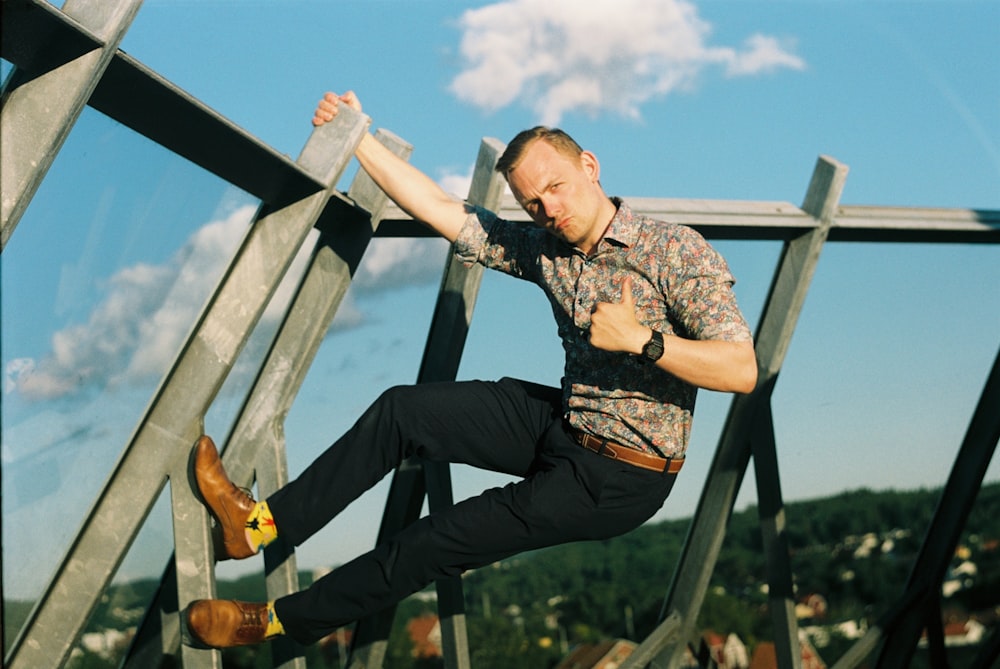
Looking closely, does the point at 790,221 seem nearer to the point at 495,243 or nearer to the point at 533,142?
the point at 495,243

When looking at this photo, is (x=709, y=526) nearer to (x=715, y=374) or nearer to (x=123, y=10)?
(x=715, y=374)

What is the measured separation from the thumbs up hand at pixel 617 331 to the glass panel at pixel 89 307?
87cm

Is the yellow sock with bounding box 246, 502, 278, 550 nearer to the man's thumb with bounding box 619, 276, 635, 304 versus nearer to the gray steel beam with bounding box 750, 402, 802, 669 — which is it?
the man's thumb with bounding box 619, 276, 635, 304

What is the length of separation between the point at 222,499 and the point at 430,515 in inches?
16.6

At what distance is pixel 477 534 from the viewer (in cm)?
227

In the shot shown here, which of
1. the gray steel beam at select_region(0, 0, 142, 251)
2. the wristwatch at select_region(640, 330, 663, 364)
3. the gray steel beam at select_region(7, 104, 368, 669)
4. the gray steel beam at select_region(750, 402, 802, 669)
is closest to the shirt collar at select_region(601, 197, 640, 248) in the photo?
the wristwatch at select_region(640, 330, 663, 364)

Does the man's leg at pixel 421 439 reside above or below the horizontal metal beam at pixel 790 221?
below

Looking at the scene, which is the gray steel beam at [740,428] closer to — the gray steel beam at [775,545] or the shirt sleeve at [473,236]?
the gray steel beam at [775,545]

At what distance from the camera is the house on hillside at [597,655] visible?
12.7ft

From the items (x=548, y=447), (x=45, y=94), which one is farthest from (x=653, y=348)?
(x=45, y=94)

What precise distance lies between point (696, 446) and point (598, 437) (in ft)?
4.82

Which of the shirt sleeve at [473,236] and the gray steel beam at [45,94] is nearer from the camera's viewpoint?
the gray steel beam at [45,94]

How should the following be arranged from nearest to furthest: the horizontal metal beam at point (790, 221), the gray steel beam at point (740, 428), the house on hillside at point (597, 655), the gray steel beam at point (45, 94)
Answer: the gray steel beam at point (45, 94) → the horizontal metal beam at point (790, 221) → the gray steel beam at point (740, 428) → the house on hillside at point (597, 655)

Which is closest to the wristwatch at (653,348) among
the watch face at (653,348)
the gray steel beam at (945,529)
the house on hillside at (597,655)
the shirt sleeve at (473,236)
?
the watch face at (653,348)
